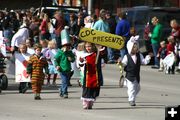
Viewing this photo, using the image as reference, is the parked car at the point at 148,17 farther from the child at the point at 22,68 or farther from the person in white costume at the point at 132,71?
the person in white costume at the point at 132,71

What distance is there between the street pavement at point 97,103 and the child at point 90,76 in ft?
0.78

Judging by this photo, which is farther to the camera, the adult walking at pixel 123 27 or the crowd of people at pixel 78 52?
the adult walking at pixel 123 27

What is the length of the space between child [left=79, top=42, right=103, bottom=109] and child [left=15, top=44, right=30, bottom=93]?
2857 mm

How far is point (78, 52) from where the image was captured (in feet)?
56.4

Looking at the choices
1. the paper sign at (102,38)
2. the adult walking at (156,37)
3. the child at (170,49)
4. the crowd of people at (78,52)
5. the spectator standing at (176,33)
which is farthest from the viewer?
the adult walking at (156,37)

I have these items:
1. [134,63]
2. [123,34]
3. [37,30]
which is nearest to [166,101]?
[134,63]

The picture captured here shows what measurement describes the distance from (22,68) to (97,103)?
2792 millimetres

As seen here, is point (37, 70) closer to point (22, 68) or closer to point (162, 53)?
point (22, 68)

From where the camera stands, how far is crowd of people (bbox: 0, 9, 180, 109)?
43.1 ft

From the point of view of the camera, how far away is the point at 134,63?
13.5 m

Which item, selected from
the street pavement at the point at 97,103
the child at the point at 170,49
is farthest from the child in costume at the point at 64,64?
the child at the point at 170,49

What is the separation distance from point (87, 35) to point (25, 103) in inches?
75.3

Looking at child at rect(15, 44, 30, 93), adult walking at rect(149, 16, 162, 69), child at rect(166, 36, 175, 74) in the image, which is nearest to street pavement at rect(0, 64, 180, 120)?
child at rect(15, 44, 30, 93)

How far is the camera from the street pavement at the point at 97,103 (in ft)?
39.1
